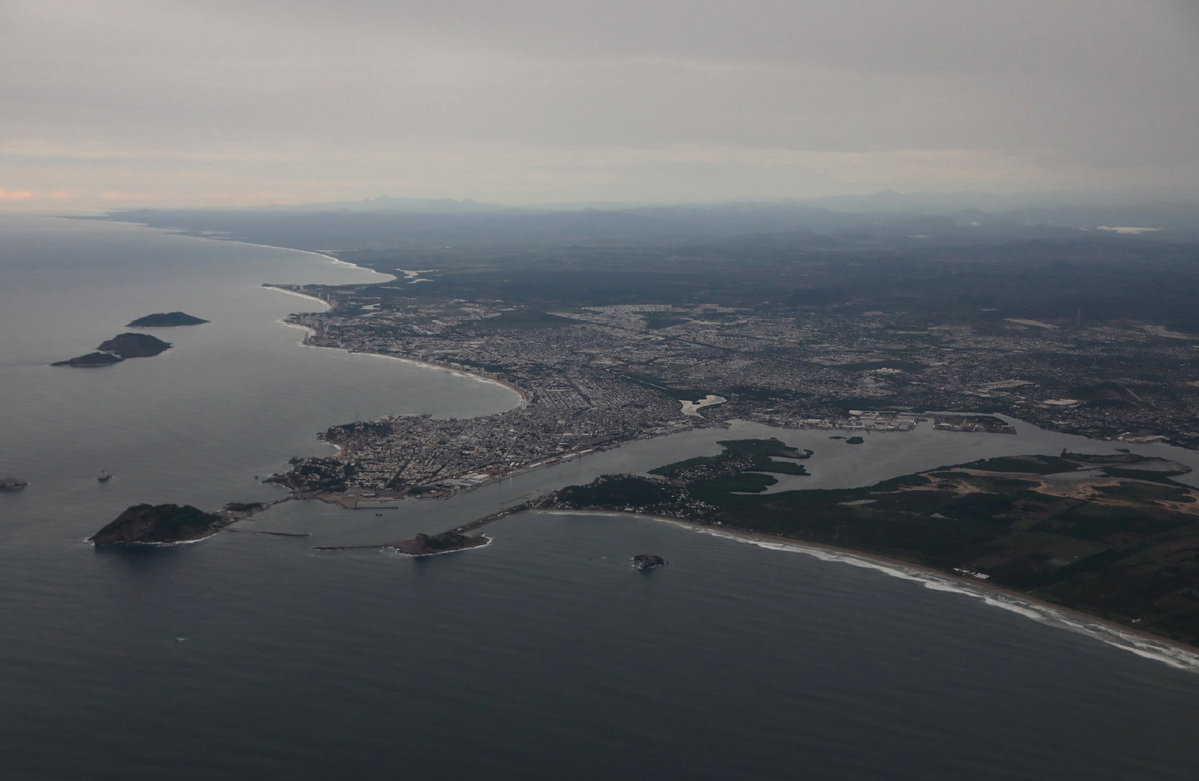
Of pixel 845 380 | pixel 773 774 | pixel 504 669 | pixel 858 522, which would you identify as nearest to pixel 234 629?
pixel 504 669

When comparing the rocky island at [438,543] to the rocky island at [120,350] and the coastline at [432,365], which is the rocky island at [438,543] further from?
the rocky island at [120,350]

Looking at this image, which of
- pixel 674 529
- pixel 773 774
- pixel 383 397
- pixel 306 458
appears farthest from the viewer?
pixel 383 397

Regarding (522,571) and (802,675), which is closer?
(802,675)

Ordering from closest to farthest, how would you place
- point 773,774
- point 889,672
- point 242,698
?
point 773,774 < point 242,698 < point 889,672

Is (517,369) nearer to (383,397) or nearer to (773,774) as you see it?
(383,397)

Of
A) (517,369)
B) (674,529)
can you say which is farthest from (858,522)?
(517,369)

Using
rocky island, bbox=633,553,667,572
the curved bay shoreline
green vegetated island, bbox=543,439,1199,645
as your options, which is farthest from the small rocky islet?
rocky island, bbox=633,553,667,572

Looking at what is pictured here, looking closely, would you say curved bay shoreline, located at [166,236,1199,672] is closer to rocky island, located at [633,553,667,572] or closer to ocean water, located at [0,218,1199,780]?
ocean water, located at [0,218,1199,780]
